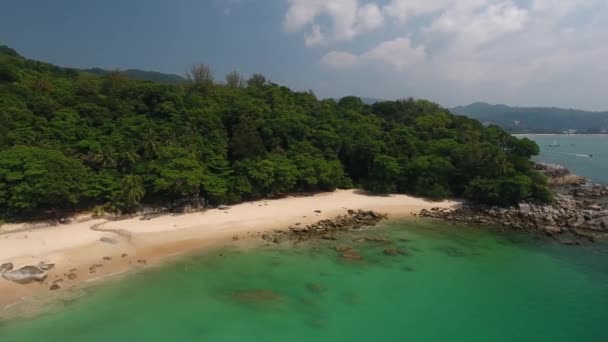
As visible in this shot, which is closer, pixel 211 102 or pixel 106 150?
pixel 106 150

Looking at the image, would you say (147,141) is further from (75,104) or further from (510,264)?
(510,264)

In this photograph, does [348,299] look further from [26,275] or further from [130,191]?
[130,191]

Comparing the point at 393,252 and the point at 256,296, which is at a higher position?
the point at 393,252

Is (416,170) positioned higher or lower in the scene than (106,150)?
lower

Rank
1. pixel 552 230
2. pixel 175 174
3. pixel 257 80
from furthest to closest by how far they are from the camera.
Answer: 1. pixel 257 80
2. pixel 175 174
3. pixel 552 230

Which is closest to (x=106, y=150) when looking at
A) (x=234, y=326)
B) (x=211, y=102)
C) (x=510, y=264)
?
(x=211, y=102)

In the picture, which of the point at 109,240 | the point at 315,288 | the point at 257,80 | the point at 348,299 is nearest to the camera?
the point at 348,299

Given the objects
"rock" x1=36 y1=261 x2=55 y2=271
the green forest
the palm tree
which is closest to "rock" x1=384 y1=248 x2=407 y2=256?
the green forest

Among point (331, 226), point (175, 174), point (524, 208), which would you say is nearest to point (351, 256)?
point (331, 226)
